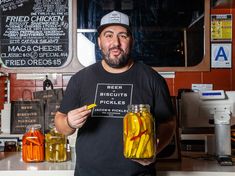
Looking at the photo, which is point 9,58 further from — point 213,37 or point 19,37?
point 213,37

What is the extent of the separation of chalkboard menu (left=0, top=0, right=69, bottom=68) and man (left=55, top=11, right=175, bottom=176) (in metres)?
1.43

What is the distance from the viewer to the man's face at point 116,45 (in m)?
1.64

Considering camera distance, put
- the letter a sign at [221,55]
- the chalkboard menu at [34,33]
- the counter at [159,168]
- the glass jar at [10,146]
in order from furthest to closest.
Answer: the letter a sign at [221,55] < the chalkboard menu at [34,33] < the glass jar at [10,146] < the counter at [159,168]

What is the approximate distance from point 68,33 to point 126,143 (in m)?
1.85

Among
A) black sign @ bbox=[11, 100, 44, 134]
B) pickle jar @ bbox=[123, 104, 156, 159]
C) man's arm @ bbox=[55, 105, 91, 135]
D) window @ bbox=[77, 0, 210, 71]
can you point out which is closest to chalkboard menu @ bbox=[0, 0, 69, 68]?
window @ bbox=[77, 0, 210, 71]

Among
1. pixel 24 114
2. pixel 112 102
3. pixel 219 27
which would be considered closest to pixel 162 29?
pixel 219 27

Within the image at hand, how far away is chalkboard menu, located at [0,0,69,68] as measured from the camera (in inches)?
120

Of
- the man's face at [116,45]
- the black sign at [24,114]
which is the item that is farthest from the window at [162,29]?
the man's face at [116,45]

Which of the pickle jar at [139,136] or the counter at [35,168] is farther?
the counter at [35,168]

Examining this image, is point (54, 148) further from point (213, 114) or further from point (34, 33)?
point (34, 33)

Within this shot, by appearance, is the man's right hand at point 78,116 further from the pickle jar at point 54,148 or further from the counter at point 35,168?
the pickle jar at point 54,148

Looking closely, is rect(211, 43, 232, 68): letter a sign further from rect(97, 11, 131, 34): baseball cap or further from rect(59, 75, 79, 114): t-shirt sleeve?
rect(59, 75, 79, 114): t-shirt sleeve

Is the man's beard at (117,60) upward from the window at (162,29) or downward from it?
downward

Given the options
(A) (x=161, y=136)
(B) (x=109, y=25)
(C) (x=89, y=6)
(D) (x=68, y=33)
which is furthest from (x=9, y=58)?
(A) (x=161, y=136)
